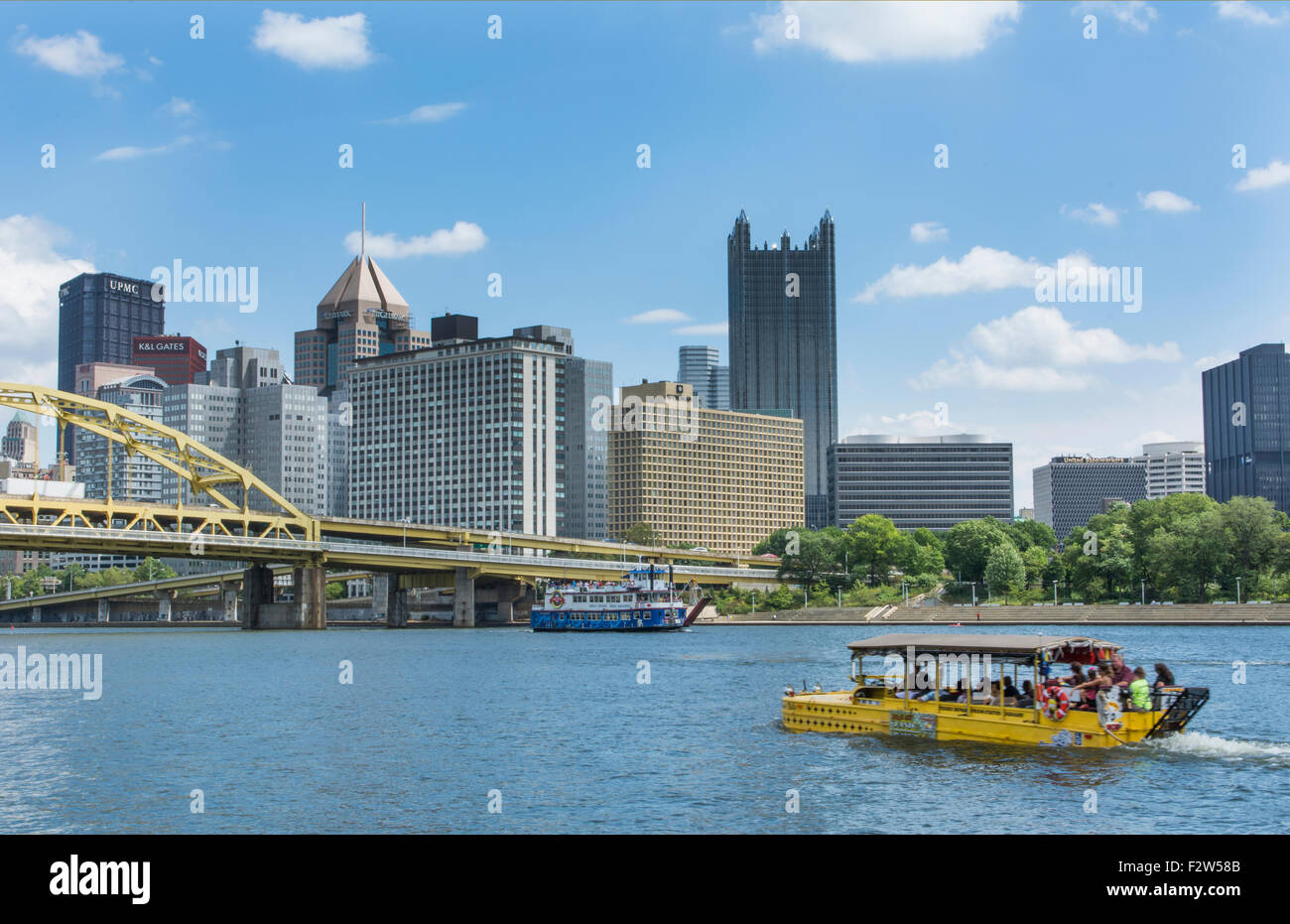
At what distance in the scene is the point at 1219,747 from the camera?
43156 mm

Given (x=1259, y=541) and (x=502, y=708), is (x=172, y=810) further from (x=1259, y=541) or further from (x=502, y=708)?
(x=1259, y=541)

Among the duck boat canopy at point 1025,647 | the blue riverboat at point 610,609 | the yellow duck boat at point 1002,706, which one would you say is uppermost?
the duck boat canopy at point 1025,647

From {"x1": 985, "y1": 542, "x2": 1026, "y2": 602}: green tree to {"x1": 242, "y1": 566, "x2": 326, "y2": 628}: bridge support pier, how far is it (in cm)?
9245

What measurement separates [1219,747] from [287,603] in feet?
466

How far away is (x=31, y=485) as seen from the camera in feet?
454

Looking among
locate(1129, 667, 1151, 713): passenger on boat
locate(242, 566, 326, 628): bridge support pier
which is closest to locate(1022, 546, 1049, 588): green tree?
locate(242, 566, 326, 628): bridge support pier

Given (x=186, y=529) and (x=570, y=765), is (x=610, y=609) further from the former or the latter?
(x=570, y=765)

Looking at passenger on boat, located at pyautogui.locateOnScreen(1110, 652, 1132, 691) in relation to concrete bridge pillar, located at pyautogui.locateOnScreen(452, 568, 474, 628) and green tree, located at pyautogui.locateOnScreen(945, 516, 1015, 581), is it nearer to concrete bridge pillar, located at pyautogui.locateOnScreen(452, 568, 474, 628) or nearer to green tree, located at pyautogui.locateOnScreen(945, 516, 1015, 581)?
concrete bridge pillar, located at pyautogui.locateOnScreen(452, 568, 474, 628)

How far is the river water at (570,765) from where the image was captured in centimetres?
3356

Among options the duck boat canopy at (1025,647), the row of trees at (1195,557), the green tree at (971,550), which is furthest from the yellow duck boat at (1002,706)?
the green tree at (971,550)

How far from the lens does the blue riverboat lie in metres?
157

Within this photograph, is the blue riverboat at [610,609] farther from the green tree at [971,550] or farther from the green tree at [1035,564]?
the green tree at [1035,564]

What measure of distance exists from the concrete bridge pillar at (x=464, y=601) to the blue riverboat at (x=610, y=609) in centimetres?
1490
